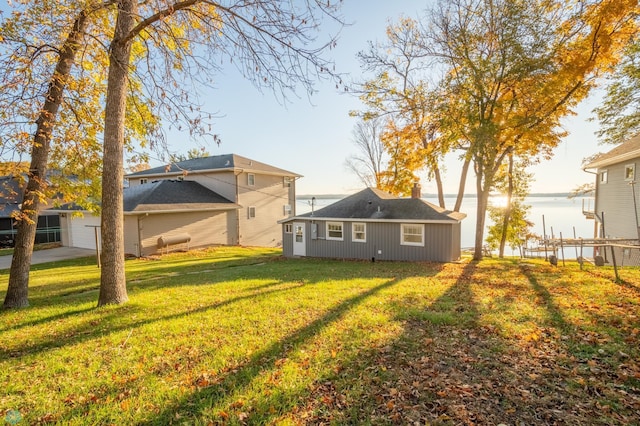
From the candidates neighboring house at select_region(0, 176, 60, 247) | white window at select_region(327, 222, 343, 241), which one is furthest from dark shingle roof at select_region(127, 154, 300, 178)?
white window at select_region(327, 222, 343, 241)

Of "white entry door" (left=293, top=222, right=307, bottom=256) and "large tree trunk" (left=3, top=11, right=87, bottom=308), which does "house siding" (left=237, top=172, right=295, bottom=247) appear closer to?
"white entry door" (left=293, top=222, right=307, bottom=256)

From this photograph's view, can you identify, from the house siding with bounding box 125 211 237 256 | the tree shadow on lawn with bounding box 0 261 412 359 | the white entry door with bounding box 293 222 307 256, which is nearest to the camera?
the tree shadow on lawn with bounding box 0 261 412 359

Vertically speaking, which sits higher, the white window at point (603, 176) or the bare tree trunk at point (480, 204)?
the white window at point (603, 176)

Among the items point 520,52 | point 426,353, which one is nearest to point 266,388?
point 426,353

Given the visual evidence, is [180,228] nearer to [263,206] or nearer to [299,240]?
[263,206]

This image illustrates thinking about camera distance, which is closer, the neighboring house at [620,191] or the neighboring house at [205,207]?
the neighboring house at [620,191]

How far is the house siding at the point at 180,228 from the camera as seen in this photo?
18719 mm

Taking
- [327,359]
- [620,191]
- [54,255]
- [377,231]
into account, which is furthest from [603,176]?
[54,255]

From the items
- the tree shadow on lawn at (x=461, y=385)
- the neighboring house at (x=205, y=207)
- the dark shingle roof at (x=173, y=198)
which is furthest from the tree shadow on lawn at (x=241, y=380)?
the dark shingle roof at (x=173, y=198)

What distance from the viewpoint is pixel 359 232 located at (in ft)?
58.0

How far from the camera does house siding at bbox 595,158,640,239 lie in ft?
47.9

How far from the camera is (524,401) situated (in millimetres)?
3383

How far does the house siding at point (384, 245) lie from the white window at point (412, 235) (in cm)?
16

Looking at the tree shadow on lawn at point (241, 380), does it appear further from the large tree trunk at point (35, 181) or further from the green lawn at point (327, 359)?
the large tree trunk at point (35, 181)
